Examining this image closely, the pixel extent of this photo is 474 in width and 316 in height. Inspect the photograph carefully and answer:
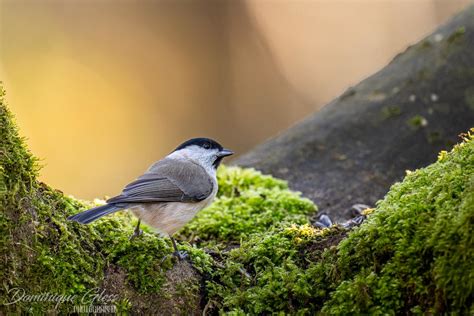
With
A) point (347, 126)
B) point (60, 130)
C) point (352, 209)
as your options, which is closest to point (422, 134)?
point (347, 126)

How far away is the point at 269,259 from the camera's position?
2598 millimetres

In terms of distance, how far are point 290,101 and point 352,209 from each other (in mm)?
10099

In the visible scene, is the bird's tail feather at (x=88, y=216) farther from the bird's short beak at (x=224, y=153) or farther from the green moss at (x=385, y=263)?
the bird's short beak at (x=224, y=153)

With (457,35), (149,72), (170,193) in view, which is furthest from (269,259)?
(149,72)

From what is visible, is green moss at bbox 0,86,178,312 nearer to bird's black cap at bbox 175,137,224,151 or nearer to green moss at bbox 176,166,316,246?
green moss at bbox 176,166,316,246

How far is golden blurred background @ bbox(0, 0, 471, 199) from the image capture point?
12102 millimetres

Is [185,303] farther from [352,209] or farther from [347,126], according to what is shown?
[347,126]

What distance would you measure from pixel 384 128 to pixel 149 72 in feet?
29.6

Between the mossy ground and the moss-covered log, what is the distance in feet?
7.25

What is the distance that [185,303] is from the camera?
2.40m

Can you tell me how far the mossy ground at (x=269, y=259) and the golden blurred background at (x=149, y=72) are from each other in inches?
391

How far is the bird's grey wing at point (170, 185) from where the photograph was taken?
318cm

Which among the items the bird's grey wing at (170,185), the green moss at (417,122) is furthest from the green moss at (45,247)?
the green moss at (417,122)

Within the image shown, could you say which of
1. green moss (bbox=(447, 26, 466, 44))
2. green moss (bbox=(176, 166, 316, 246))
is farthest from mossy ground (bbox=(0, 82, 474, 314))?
green moss (bbox=(447, 26, 466, 44))
